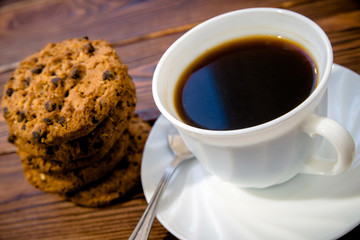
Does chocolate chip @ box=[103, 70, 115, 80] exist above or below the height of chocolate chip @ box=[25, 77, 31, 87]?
above

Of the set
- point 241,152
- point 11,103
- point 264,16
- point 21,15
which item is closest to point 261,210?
point 241,152

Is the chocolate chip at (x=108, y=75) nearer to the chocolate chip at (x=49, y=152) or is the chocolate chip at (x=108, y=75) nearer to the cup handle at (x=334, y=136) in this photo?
the chocolate chip at (x=49, y=152)

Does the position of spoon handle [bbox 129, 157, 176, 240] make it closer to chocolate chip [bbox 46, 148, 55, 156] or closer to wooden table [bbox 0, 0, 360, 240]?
wooden table [bbox 0, 0, 360, 240]

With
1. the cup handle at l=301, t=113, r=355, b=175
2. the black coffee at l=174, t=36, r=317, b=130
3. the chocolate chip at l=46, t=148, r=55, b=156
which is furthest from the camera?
the chocolate chip at l=46, t=148, r=55, b=156

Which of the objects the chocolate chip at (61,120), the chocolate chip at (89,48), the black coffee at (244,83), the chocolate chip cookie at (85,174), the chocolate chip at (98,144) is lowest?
the chocolate chip cookie at (85,174)

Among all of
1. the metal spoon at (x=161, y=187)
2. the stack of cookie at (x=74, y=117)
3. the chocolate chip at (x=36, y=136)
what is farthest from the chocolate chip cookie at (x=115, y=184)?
the chocolate chip at (x=36, y=136)

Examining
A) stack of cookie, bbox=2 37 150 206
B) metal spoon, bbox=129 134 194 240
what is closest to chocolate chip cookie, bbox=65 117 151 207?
stack of cookie, bbox=2 37 150 206
